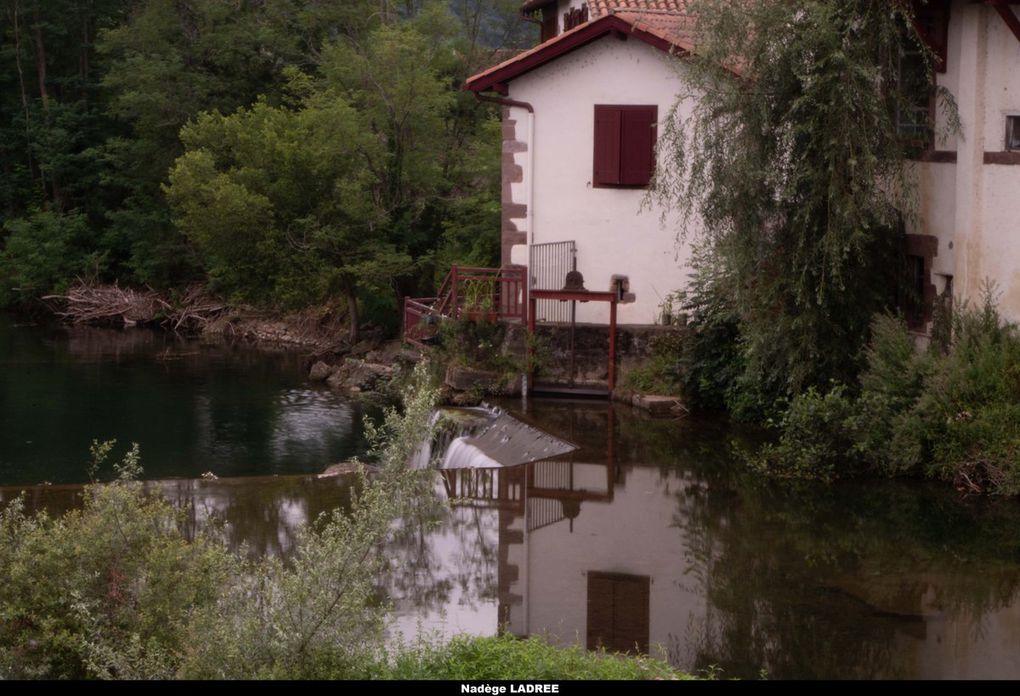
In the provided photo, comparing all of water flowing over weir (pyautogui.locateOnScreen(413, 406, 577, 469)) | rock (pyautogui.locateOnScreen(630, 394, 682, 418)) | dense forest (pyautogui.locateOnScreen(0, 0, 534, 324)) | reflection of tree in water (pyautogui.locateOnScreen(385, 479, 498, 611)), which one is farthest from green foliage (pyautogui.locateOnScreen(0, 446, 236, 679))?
dense forest (pyautogui.locateOnScreen(0, 0, 534, 324))

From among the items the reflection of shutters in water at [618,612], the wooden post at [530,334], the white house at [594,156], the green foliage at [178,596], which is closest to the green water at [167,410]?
the wooden post at [530,334]

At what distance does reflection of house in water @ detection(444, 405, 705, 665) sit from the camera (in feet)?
38.3

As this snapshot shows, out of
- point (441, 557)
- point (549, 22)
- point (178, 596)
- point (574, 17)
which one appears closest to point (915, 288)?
point (441, 557)

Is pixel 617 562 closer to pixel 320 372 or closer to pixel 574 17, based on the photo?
pixel 574 17

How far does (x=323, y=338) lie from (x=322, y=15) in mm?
10112

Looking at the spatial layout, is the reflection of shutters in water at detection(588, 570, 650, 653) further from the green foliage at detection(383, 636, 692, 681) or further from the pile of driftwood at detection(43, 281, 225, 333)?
the pile of driftwood at detection(43, 281, 225, 333)

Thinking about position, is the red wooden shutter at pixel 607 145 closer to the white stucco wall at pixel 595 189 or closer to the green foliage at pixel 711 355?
the white stucco wall at pixel 595 189

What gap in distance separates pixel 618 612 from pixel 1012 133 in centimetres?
807

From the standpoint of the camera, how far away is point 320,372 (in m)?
30.1

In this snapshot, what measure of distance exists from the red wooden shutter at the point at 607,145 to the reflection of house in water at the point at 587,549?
4801mm

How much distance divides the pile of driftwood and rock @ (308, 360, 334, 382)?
8667 mm

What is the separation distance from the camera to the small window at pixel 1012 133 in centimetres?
1622

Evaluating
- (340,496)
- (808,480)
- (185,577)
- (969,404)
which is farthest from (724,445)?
(185,577)

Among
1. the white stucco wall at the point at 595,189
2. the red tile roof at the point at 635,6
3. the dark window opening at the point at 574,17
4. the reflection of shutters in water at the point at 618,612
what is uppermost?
the dark window opening at the point at 574,17
